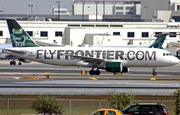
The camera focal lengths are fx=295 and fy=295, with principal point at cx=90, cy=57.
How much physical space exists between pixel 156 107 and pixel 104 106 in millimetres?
4419

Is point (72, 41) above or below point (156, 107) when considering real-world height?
above

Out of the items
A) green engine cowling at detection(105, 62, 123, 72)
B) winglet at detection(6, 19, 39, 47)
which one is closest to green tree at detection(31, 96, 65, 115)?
green engine cowling at detection(105, 62, 123, 72)

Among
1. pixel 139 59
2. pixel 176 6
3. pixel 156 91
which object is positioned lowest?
pixel 156 91

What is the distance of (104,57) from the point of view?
48.4 metres

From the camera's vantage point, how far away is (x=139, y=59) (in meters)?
47.8

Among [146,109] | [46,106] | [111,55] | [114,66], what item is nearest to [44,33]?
[111,55]

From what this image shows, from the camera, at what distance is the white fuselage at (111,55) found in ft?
157

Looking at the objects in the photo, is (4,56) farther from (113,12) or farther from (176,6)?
(113,12)

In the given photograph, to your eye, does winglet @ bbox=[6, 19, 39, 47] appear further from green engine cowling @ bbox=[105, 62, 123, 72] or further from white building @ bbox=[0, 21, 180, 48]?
white building @ bbox=[0, 21, 180, 48]

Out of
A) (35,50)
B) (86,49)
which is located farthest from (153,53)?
(35,50)

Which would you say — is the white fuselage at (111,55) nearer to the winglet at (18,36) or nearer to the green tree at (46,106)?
the winglet at (18,36)

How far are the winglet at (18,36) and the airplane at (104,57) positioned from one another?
122 centimetres

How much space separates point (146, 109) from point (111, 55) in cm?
2852

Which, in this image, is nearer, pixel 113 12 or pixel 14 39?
pixel 14 39
